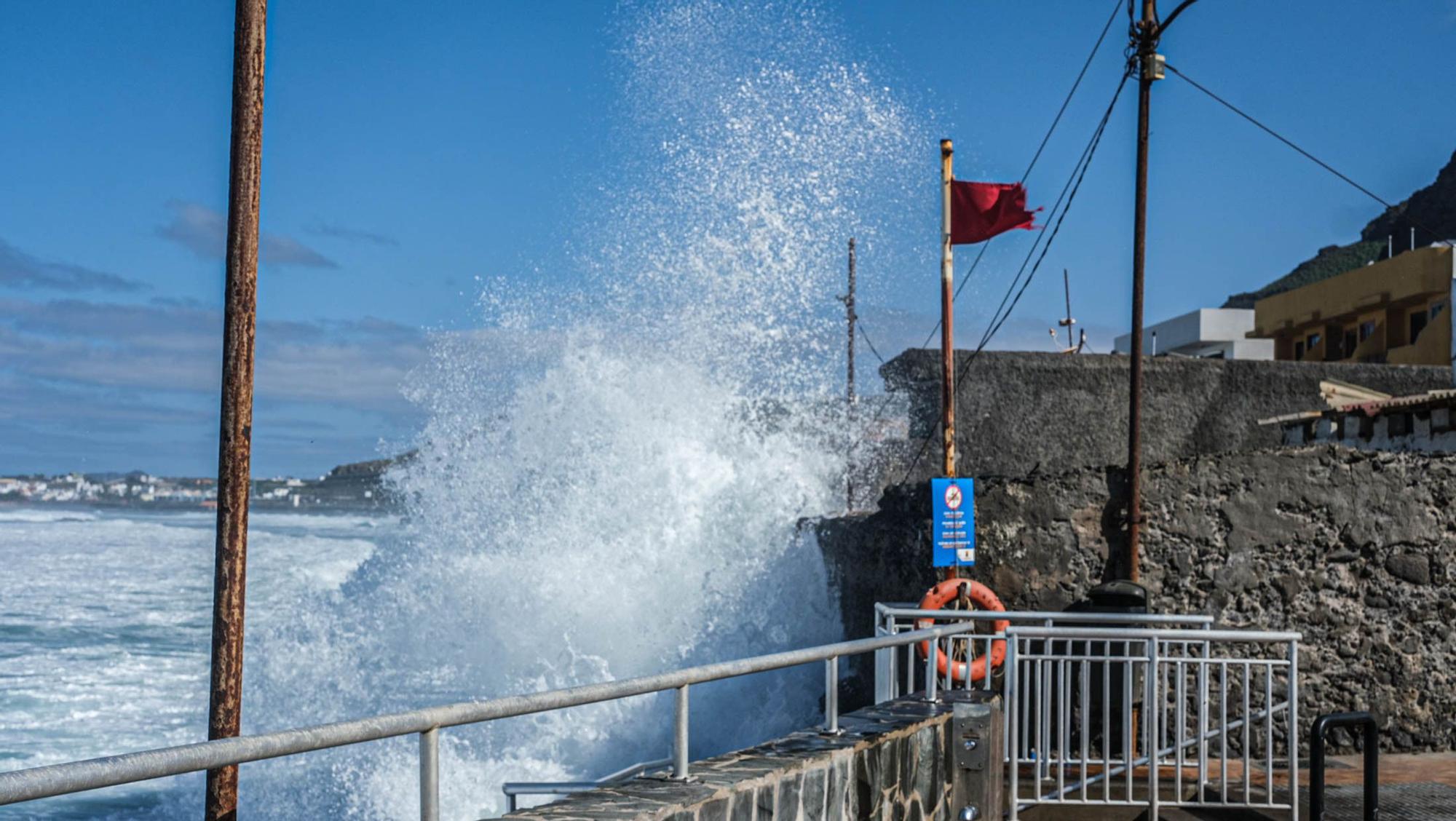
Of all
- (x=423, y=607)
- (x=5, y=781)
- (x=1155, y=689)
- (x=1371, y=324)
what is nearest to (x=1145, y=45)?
(x=1155, y=689)

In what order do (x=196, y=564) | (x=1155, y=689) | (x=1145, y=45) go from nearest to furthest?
1. (x=1155, y=689)
2. (x=1145, y=45)
3. (x=196, y=564)

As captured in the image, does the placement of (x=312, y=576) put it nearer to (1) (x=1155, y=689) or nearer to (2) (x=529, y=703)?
(1) (x=1155, y=689)

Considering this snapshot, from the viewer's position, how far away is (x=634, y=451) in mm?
27328

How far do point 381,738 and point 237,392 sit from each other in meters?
4.14

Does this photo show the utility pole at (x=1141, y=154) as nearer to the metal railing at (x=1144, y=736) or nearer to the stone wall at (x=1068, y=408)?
the metal railing at (x=1144, y=736)

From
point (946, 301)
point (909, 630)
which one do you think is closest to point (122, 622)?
point (946, 301)

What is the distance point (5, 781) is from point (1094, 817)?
7.16 m

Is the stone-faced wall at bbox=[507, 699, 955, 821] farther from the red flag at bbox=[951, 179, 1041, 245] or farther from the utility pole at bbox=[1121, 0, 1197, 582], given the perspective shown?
the red flag at bbox=[951, 179, 1041, 245]

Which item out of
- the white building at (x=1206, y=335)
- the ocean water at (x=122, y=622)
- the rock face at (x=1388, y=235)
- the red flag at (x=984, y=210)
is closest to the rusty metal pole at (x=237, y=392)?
the red flag at (x=984, y=210)

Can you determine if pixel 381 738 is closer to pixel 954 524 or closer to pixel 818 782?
pixel 818 782

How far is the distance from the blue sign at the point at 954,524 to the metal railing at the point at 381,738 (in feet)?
21.5

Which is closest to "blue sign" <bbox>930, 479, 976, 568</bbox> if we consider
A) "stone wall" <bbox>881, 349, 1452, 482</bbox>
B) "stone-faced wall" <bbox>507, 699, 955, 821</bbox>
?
"stone-faced wall" <bbox>507, 699, 955, 821</bbox>

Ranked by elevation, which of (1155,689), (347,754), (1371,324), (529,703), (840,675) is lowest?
(347,754)

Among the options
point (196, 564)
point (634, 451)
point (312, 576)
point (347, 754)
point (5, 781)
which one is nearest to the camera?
point (5, 781)
